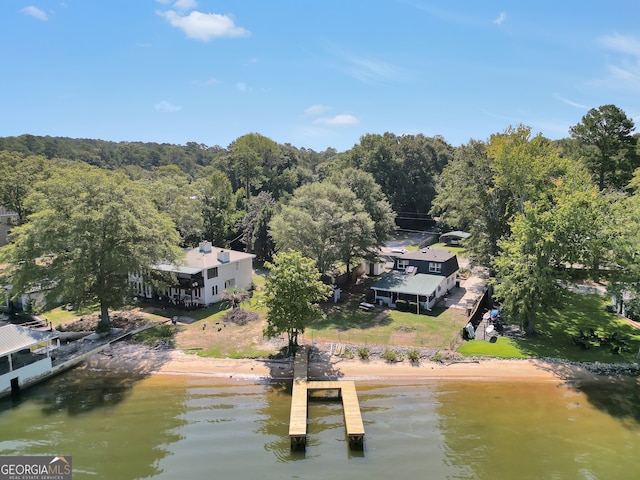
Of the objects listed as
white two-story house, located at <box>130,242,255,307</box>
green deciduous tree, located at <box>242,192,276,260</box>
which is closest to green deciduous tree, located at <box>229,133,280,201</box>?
green deciduous tree, located at <box>242,192,276,260</box>

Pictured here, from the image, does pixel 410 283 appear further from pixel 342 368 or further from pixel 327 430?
pixel 327 430

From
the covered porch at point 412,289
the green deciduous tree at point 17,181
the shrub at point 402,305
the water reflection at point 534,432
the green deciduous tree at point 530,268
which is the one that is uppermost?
the green deciduous tree at point 17,181

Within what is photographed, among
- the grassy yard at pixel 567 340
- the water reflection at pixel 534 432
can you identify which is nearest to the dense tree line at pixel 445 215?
the grassy yard at pixel 567 340

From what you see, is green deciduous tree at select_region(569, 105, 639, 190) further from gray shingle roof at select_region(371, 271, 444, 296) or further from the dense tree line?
gray shingle roof at select_region(371, 271, 444, 296)

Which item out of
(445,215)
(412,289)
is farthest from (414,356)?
(445,215)

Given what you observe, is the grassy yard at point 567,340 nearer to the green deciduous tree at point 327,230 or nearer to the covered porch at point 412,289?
the covered porch at point 412,289
